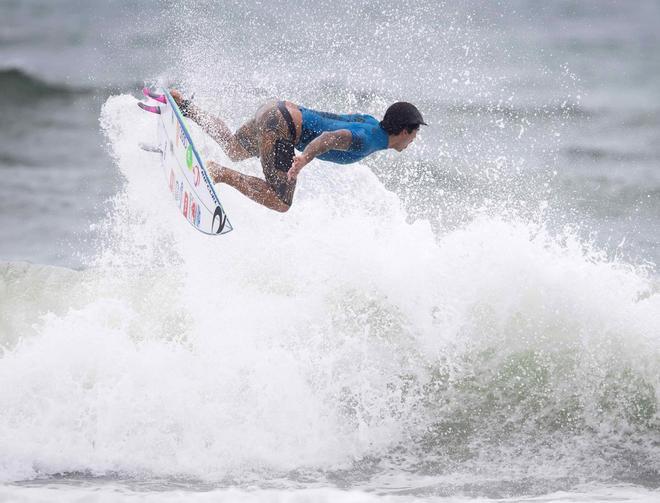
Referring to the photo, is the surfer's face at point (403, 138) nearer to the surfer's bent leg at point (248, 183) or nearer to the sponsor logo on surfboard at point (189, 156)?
the surfer's bent leg at point (248, 183)

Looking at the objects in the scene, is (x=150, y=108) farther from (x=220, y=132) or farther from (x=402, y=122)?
(x=402, y=122)

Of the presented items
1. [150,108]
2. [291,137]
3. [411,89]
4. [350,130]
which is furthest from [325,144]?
[411,89]

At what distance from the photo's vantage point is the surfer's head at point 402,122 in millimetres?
5867

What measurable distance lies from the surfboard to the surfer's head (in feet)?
4.07

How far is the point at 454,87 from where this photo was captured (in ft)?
52.3

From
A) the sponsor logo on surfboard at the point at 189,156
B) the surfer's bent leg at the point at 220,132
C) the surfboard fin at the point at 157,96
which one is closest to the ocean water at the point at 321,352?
the surfboard fin at the point at 157,96

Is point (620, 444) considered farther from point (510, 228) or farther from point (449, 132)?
point (449, 132)

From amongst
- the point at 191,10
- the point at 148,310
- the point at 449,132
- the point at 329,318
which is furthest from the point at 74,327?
the point at 191,10

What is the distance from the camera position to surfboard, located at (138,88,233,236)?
6.10 metres

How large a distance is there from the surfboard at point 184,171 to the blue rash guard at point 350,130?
2.45 ft

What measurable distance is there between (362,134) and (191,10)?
41.1 feet

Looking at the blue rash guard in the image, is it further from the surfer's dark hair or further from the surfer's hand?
the surfer's hand

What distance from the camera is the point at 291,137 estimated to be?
20.5ft

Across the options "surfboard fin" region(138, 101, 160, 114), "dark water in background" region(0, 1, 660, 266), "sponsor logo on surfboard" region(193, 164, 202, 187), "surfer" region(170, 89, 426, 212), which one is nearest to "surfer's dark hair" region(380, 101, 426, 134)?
"surfer" region(170, 89, 426, 212)
